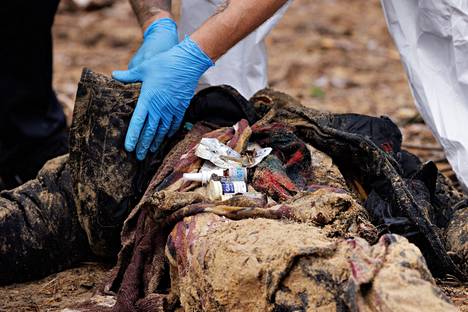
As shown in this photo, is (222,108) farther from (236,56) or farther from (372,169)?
(236,56)

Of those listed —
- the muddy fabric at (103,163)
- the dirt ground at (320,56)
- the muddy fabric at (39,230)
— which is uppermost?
the muddy fabric at (103,163)

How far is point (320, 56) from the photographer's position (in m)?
6.11

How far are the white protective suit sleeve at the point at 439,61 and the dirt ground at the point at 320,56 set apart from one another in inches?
34.0

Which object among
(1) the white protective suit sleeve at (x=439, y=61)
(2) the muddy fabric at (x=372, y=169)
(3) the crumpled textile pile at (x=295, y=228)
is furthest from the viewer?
(1) the white protective suit sleeve at (x=439, y=61)

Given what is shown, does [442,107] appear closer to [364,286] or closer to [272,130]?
[272,130]

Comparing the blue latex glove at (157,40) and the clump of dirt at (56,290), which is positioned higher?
the blue latex glove at (157,40)

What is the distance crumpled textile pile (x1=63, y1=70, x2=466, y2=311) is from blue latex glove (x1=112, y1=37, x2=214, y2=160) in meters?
0.09

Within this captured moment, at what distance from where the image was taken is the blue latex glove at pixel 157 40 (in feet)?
9.05

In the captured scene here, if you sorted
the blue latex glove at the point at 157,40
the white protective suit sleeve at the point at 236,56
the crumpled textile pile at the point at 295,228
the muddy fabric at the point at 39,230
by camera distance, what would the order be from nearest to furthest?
1. the crumpled textile pile at the point at 295,228
2. the muddy fabric at the point at 39,230
3. the blue latex glove at the point at 157,40
4. the white protective suit sleeve at the point at 236,56

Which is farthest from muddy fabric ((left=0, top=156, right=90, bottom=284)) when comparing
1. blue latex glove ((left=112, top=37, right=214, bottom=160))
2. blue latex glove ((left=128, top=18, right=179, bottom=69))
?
blue latex glove ((left=128, top=18, right=179, bottom=69))

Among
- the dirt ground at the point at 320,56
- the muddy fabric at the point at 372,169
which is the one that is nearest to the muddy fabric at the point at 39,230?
the muddy fabric at the point at 372,169

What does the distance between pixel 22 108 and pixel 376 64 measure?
3.15 metres

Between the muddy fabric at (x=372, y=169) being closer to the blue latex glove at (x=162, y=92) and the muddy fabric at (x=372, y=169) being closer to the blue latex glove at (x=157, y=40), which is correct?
the blue latex glove at (x=162, y=92)

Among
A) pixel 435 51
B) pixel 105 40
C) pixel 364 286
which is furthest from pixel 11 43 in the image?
pixel 105 40
